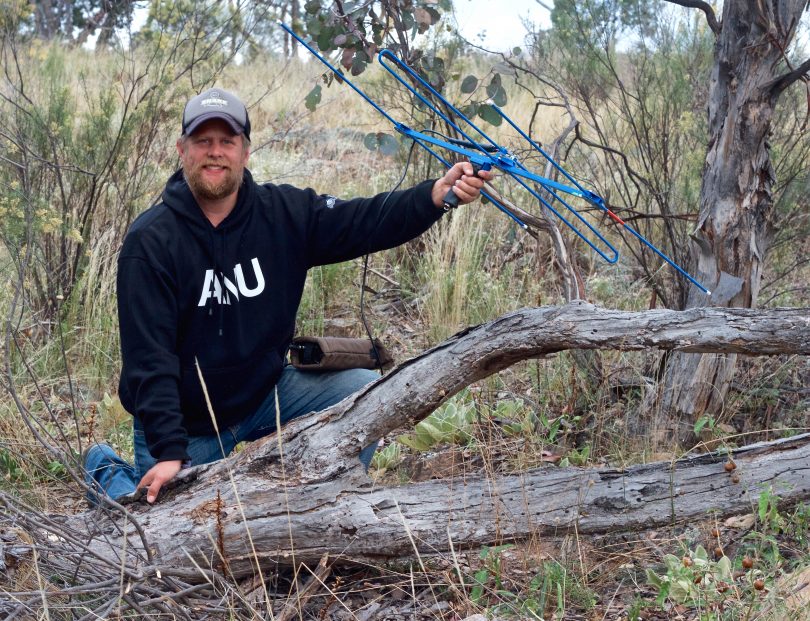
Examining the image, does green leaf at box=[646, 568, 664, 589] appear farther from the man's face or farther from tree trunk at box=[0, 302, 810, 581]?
the man's face

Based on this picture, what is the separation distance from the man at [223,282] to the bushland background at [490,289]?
41 centimetres

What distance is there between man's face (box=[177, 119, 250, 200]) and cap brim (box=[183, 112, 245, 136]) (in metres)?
0.03

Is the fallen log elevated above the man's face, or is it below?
below

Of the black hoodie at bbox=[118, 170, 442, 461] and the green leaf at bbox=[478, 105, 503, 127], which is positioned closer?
the black hoodie at bbox=[118, 170, 442, 461]

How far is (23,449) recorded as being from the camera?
418 centimetres

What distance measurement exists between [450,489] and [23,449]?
2.12 metres

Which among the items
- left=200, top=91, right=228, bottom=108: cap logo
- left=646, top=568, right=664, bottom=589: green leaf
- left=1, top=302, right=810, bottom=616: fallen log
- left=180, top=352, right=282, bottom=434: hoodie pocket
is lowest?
left=646, top=568, right=664, bottom=589: green leaf

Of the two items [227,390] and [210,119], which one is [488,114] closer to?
[210,119]

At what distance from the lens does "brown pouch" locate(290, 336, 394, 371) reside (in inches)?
148

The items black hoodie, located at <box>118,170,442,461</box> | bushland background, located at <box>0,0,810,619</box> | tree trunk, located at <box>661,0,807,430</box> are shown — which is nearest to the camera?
bushland background, located at <box>0,0,810,619</box>

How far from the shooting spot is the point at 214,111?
138 inches

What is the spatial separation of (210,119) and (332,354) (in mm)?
1016

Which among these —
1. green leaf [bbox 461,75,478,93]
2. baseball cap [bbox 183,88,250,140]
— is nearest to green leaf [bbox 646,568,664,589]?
baseball cap [bbox 183,88,250,140]

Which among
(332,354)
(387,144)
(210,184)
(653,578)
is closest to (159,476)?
(332,354)
